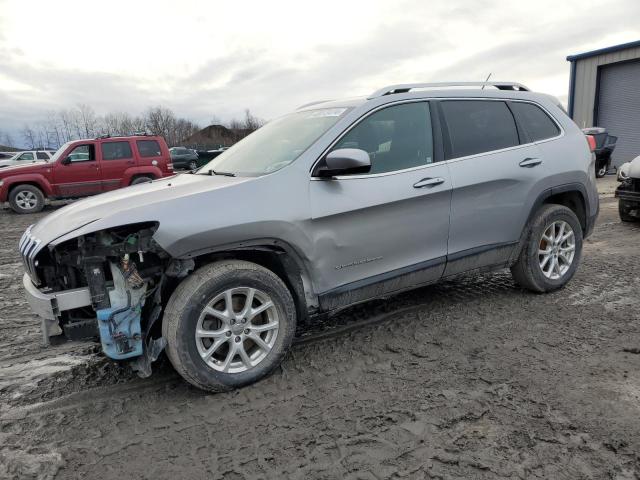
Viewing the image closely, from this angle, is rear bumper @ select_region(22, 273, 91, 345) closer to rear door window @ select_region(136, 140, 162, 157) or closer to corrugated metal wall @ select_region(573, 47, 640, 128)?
rear door window @ select_region(136, 140, 162, 157)

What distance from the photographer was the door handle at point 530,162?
4.02m

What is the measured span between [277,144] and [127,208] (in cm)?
128

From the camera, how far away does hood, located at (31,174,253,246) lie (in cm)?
263

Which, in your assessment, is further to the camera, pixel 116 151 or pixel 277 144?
pixel 116 151

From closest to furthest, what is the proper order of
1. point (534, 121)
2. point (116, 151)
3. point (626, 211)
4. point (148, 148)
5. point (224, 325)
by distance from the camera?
1. point (224, 325)
2. point (534, 121)
3. point (626, 211)
4. point (116, 151)
5. point (148, 148)

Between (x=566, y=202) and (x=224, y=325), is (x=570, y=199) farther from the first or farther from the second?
(x=224, y=325)

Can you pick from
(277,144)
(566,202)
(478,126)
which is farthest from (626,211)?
(277,144)

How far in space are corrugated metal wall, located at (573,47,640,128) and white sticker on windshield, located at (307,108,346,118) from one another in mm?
19244

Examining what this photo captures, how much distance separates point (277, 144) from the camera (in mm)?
3570

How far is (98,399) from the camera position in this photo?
2.93m

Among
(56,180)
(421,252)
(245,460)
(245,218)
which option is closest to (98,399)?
(245,460)

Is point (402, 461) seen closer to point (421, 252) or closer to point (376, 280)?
point (376, 280)

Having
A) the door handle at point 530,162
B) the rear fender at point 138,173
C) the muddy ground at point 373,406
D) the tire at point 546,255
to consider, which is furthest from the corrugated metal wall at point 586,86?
the muddy ground at point 373,406

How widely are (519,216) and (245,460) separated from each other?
3.01 meters
